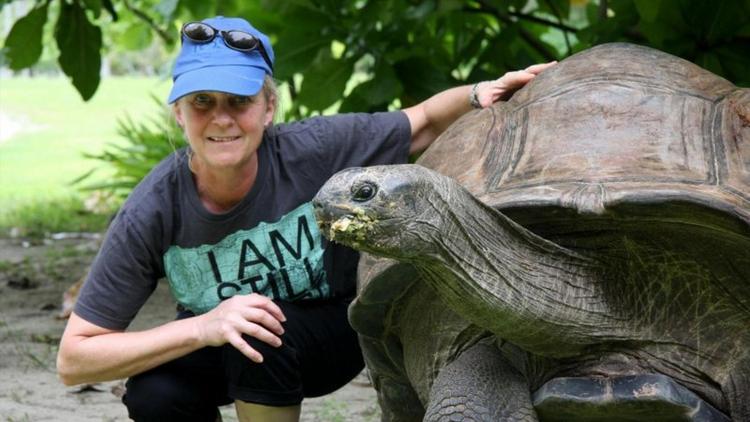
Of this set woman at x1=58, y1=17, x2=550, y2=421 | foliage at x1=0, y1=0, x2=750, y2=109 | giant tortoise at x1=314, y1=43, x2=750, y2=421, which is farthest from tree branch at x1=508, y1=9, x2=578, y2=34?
giant tortoise at x1=314, y1=43, x2=750, y2=421

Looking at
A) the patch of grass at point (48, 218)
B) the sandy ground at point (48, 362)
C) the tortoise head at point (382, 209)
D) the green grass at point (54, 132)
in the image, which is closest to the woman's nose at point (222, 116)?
the tortoise head at point (382, 209)

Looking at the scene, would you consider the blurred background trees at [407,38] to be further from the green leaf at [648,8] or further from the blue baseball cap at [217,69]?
the blue baseball cap at [217,69]

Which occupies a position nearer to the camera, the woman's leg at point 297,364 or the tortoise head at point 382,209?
the tortoise head at point 382,209

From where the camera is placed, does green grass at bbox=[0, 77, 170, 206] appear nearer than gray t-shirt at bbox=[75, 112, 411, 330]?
No

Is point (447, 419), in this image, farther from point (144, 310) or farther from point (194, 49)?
point (144, 310)

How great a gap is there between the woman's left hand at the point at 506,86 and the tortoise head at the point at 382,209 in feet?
3.26

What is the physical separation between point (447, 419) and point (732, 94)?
3.09 feet

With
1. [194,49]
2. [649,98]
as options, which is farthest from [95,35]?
[649,98]

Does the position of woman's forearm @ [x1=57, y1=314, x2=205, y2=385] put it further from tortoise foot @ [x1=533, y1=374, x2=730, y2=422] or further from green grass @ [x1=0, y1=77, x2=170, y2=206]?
green grass @ [x1=0, y1=77, x2=170, y2=206]

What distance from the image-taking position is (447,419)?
7.94 ft

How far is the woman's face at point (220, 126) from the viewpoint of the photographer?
9.77 ft

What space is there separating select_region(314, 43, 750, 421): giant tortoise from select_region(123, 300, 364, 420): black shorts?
0.37 metres

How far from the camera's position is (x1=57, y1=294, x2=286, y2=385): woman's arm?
2783 mm

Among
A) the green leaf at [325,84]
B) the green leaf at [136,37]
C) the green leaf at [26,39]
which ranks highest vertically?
the green leaf at [136,37]
